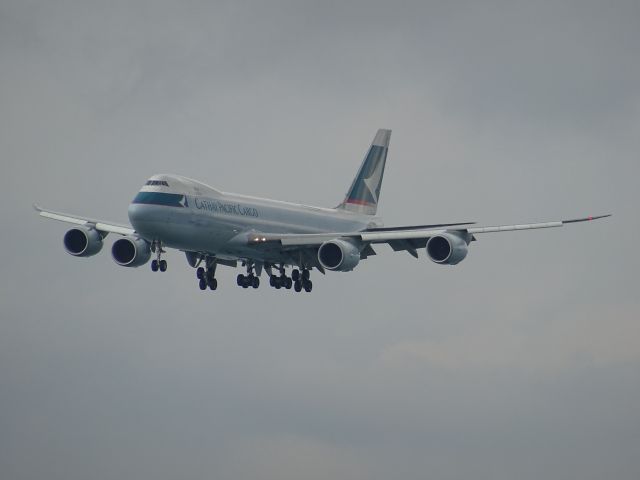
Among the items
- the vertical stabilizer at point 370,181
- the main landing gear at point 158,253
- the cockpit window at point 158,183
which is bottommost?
the main landing gear at point 158,253

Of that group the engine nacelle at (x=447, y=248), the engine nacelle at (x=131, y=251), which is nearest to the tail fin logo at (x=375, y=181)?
the engine nacelle at (x=447, y=248)

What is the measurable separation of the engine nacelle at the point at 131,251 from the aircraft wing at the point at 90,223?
1.56 metres

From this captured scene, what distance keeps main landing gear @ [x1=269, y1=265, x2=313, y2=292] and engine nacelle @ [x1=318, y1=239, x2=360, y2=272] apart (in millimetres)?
5212

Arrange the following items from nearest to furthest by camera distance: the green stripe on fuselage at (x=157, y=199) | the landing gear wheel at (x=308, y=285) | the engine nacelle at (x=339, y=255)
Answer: the green stripe on fuselage at (x=157, y=199), the engine nacelle at (x=339, y=255), the landing gear wheel at (x=308, y=285)

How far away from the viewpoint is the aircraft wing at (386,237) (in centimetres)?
9012

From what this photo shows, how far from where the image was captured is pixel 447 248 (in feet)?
294

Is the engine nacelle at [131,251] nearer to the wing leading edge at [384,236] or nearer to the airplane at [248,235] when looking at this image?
the airplane at [248,235]

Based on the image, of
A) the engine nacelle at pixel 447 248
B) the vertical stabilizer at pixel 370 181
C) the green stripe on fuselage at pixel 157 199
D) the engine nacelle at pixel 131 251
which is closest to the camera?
the green stripe on fuselage at pixel 157 199

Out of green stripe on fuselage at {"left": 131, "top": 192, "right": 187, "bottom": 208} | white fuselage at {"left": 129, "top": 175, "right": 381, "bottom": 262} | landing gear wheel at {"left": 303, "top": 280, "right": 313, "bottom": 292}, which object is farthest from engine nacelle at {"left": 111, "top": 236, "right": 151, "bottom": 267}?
landing gear wheel at {"left": 303, "top": 280, "right": 313, "bottom": 292}

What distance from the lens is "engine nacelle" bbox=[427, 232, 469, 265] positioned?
89.2m

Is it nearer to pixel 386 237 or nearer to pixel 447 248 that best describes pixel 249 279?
pixel 386 237

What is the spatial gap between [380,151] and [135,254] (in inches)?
942

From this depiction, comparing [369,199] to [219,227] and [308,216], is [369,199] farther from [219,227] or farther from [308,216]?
[219,227]

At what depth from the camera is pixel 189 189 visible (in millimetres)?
89875
